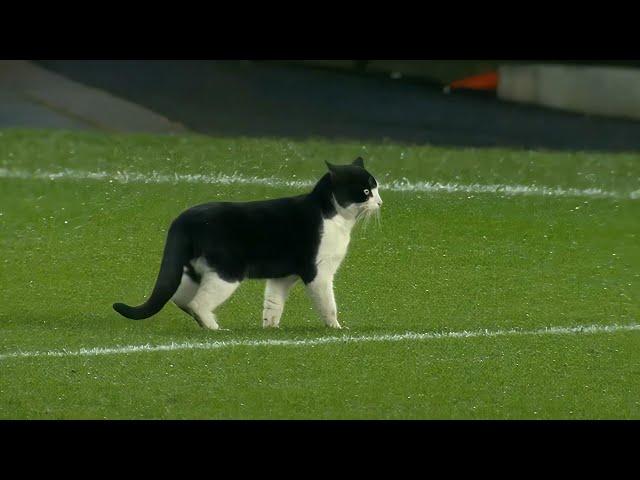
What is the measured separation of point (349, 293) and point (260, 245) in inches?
78.6

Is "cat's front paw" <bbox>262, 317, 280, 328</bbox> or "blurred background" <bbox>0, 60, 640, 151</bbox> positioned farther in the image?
"blurred background" <bbox>0, 60, 640, 151</bbox>

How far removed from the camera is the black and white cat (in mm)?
9680

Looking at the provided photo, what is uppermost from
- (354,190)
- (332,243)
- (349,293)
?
(354,190)

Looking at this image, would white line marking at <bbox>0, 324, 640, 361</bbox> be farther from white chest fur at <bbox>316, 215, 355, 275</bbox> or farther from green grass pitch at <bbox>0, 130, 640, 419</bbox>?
white chest fur at <bbox>316, 215, 355, 275</bbox>

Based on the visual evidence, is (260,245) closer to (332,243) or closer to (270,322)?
(332,243)

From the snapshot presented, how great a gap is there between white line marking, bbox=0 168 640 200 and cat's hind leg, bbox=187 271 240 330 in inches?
188

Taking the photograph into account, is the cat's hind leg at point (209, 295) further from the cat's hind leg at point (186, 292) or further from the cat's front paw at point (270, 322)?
the cat's front paw at point (270, 322)

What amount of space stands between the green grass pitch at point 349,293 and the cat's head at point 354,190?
915mm

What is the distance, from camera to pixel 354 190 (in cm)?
992

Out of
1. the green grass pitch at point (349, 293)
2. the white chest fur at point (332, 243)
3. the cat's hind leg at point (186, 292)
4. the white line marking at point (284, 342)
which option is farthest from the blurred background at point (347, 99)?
the cat's hind leg at point (186, 292)

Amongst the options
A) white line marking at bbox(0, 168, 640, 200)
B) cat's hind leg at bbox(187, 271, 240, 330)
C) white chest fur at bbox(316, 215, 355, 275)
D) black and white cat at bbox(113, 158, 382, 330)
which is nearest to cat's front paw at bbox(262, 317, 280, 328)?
black and white cat at bbox(113, 158, 382, 330)

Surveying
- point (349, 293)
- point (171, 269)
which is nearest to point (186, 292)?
point (171, 269)

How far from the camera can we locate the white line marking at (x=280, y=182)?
48.2ft
